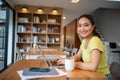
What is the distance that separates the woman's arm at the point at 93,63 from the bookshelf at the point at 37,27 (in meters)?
6.00

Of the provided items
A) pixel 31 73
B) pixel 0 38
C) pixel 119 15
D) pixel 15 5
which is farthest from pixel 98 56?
pixel 119 15

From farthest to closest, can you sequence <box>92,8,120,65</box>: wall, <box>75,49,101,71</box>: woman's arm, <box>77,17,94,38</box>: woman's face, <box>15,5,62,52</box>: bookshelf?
<box>92,8,120,65</box>: wall < <box>15,5,62,52</box>: bookshelf < <box>77,17,94,38</box>: woman's face < <box>75,49,101,71</box>: woman's arm

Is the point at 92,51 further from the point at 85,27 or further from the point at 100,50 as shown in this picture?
the point at 85,27

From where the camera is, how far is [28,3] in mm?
7109

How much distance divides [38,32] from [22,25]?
748 millimetres

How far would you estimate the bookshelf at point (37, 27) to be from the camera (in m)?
7.51

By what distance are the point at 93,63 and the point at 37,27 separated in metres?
6.42

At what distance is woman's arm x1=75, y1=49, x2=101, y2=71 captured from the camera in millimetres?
1511

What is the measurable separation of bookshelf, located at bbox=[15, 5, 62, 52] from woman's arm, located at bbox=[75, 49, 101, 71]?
19.7 feet

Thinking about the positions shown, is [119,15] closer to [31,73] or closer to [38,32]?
[38,32]

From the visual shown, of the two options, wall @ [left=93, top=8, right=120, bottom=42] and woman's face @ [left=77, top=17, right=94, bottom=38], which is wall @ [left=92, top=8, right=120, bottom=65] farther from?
woman's face @ [left=77, top=17, right=94, bottom=38]

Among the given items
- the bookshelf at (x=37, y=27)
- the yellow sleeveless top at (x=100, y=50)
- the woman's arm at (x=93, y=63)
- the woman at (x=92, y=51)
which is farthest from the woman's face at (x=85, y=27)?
the bookshelf at (x=37, y=27)

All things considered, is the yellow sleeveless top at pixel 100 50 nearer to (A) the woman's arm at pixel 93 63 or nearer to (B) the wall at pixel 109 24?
(A) the woman's arm at pixel 93 63

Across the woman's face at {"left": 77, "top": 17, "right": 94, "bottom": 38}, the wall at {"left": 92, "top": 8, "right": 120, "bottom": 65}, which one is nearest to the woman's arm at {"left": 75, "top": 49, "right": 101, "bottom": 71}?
the woman's face at {"left": 77, "top": 17, "right": 94, "bottom": 38}
